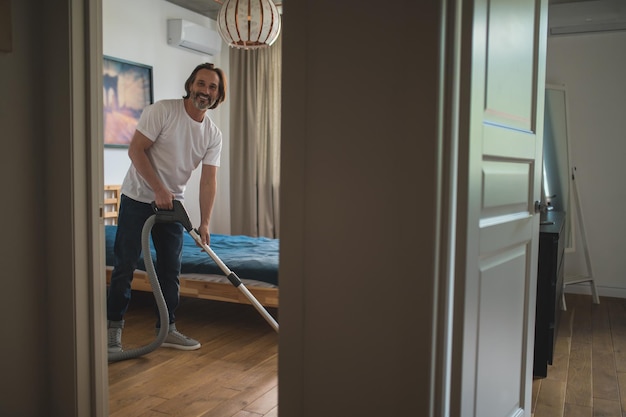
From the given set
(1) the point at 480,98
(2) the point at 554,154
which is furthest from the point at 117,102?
(1) the point at 480,98

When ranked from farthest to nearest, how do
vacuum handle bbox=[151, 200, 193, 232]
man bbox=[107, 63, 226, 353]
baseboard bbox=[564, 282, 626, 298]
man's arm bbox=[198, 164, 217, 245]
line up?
baseboard bbox=[564, 282, 626, 298] < man's arm bbox=[198, 164, 217, 245] < man bbox=[107, 63, 226, 353] < vacuum handle bbox=[151, 200, 193, 232]

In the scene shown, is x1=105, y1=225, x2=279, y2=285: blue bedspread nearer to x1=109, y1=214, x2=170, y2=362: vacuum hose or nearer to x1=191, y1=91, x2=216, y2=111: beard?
x1=109, y1=214, x2=170, y2=362: vacuum hose

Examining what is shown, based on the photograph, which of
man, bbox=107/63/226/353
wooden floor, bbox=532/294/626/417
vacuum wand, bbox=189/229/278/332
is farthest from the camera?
man, bbox=107/63/226/353

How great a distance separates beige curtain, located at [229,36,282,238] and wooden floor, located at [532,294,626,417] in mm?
3126

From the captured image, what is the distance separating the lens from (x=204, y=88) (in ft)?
10.6

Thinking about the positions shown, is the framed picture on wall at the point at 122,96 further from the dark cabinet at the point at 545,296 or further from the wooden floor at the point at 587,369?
the wooden floor at the point at 587,369

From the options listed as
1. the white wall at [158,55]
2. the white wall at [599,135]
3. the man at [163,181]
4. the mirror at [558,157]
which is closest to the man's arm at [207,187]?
the man at [163,181]

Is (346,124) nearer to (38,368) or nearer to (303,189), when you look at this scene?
(303,189)

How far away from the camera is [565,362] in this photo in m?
3.29

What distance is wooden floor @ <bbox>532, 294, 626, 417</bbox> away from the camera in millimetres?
2656

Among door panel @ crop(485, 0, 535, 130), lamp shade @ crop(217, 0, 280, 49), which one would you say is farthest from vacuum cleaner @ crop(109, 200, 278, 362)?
door panel @ crop(485, 0, 535, 130)

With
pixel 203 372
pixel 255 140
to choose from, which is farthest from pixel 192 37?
pixel 203 372

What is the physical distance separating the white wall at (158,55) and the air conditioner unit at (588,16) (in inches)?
132

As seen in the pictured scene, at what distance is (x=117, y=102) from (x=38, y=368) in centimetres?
346
